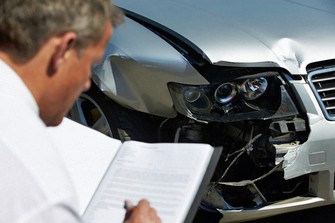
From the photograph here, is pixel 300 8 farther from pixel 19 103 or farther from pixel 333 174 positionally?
pixel 19 103

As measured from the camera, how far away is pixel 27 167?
111 centimetres

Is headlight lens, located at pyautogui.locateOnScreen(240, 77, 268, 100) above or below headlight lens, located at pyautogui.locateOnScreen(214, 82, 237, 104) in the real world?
above

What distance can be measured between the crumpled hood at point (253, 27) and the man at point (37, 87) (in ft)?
4.98

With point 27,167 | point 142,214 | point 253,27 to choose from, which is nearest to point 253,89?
point 253,27

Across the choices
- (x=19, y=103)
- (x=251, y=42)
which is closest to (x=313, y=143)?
(x=251, y=42)

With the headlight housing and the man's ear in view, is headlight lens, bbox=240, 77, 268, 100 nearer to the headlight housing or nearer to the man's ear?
the headlight housing

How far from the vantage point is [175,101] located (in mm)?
2744

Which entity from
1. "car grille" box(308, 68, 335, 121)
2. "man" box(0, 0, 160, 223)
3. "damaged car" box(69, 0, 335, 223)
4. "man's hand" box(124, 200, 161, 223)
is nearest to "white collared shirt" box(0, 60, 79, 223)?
"man" box(0, 0, 160, 223)

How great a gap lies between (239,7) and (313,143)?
35.2 inches

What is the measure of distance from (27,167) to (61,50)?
0.25 metres

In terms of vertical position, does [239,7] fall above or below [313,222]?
above

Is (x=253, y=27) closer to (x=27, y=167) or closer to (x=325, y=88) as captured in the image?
(x=325, y=88)

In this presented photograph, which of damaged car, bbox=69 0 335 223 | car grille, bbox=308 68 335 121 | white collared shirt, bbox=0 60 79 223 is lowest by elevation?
damaged car, bbox=69 0 335 223

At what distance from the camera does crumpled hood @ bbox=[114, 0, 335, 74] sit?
2758mm
